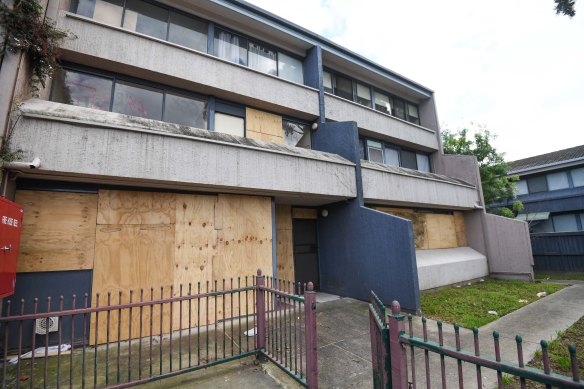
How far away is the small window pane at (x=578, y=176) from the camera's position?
20.0 meters

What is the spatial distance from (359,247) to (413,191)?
13.4 feet

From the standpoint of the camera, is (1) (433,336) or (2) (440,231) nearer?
(1) (433,336)

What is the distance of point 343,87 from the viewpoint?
1348 cm

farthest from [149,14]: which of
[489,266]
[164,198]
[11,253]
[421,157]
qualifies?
[489,266]

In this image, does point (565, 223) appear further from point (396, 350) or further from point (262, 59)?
point (396, 350)

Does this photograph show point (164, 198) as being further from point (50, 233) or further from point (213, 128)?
point (213, 128)

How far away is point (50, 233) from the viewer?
5.87 meters

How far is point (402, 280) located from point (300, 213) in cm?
437

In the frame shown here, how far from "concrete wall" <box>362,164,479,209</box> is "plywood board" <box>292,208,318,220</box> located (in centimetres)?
219

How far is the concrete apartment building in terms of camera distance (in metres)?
5.89

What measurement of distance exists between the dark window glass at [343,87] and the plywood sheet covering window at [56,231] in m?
10.9

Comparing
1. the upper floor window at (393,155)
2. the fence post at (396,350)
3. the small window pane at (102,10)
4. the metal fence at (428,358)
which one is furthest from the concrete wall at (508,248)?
the small window pane at (102,10)

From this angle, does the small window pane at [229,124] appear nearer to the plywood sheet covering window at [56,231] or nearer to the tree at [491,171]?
the plywood sheet covering window at [56,231]

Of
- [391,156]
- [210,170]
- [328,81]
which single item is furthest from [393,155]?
[210,170]
